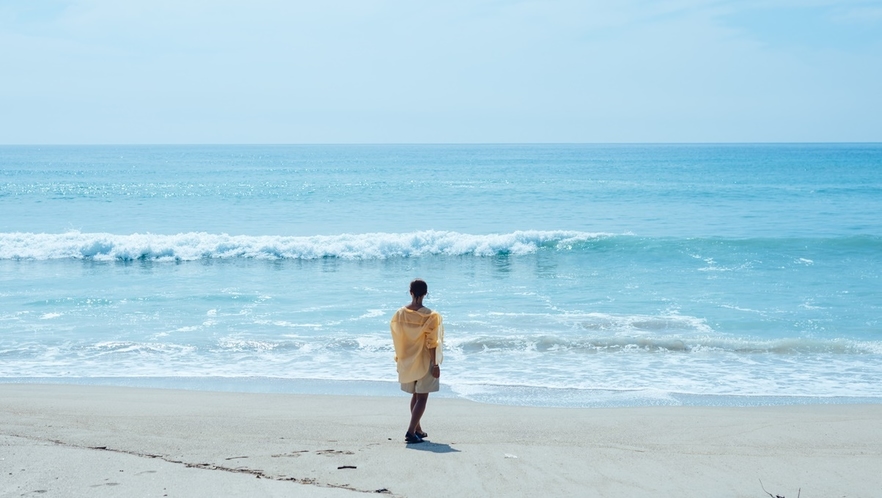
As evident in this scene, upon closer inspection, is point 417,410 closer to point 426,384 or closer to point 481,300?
point 426,384

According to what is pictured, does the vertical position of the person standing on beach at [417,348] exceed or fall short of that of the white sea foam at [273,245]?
it exceeds it

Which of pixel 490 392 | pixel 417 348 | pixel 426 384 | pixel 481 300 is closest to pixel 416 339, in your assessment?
pixel 417 348

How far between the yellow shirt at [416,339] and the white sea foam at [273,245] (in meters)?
15.3

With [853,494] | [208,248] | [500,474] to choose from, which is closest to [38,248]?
[208,248]

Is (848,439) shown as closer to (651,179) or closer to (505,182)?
(505,182)

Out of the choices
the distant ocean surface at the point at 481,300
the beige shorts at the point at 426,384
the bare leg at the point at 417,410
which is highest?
the beige shorts at the point at 426,384

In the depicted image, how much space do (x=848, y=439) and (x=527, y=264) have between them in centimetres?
1331

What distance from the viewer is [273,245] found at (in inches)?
870

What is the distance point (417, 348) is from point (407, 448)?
80cm

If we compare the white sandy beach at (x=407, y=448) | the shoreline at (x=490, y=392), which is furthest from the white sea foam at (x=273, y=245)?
the white sandy beach at (x=407, y=448)

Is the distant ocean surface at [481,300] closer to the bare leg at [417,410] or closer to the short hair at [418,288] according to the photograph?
the bare leg at [417,410]

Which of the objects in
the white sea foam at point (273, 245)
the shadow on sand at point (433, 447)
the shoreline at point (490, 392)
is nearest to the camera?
the shadow on sand at point (433, 447)

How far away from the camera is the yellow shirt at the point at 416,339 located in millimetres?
6062

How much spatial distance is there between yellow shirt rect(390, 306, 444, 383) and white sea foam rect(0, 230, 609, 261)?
1533cm
